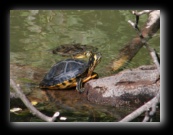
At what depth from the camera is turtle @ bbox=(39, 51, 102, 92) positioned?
454 cm

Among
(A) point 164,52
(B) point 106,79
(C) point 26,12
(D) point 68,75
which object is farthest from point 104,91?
(C) point 26,12

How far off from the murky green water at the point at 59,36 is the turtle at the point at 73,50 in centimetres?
5

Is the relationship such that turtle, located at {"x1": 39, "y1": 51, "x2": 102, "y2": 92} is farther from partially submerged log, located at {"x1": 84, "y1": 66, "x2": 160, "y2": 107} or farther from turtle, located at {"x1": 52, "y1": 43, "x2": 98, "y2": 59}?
turtle, located at {"x1": 52, "y1": 43, "x2": 98, "y2": 59}

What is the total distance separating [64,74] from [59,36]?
2.44ft

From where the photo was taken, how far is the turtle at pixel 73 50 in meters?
5.14

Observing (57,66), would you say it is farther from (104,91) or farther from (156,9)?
(156,9)

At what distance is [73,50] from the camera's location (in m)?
5.21

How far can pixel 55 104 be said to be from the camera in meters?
4.39

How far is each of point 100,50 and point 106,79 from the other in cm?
80

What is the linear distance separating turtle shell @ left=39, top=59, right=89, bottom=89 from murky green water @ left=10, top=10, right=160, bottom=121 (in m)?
0.17

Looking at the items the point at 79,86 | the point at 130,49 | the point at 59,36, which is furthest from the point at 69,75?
the point at 130,49

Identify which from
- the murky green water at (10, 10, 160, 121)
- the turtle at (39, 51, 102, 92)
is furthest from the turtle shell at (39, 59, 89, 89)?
the murky green water at (10, 10, 160, 121)

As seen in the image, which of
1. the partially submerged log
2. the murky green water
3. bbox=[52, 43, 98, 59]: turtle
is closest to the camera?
the partially submerged log

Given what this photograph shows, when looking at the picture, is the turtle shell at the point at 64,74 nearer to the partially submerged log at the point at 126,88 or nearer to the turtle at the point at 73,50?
the partially submerged log at the point at 126,88
